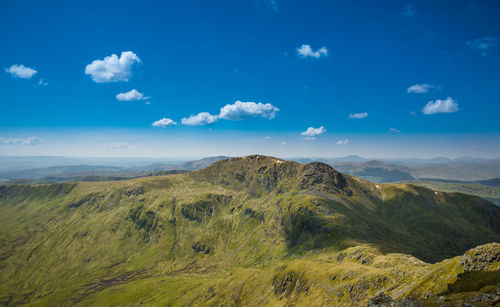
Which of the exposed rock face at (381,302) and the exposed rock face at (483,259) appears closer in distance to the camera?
the exposed rock face at (381,302)

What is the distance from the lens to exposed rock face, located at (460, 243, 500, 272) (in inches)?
2746

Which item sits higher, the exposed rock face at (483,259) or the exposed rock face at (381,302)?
the exposed rock face at (483,259)

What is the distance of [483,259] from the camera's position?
7294 cm

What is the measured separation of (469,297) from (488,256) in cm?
3501

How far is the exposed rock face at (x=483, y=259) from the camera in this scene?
6975 cm

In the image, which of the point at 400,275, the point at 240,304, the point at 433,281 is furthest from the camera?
the point at 240,304

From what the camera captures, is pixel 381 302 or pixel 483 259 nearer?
pixel 381 302

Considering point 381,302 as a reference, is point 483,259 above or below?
above

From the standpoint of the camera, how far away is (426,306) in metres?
53.6

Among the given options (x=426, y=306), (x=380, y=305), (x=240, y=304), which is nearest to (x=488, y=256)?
(x=426, y=306)

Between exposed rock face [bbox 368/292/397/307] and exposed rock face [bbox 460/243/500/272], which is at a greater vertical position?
exposed rock face [bbox 460/243/500/272]

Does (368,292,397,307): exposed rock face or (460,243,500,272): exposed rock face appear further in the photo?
(460,243,500,272): exposed rock face

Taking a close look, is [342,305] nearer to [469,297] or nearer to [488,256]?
[488,256]

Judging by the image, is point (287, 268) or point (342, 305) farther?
point (287, 268)
